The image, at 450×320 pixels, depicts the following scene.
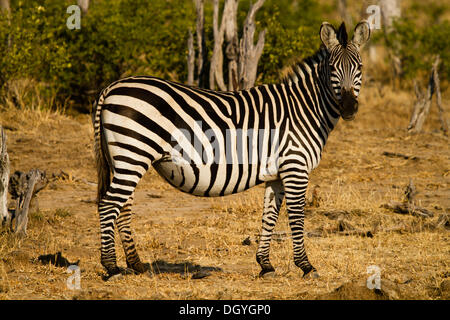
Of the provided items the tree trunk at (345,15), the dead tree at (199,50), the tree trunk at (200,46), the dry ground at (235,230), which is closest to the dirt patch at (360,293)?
the dry ground at (235,230)

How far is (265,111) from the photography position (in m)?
6.51

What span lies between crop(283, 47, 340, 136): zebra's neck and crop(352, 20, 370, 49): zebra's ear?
33cm

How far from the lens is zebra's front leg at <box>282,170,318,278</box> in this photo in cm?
634

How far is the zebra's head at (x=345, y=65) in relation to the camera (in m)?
6.29

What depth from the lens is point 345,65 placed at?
6375 mm

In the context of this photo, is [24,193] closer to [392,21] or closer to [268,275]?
[268,275]

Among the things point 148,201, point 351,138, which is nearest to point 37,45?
point 148,201

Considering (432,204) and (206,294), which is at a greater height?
(432,204)

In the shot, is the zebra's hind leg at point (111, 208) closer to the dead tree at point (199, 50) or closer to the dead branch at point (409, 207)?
the dead branch at point (409, 207)

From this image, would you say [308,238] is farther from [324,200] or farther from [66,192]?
[66,192]

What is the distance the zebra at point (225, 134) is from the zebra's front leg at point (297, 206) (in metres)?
0.01

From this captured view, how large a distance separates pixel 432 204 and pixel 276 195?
4.17 m

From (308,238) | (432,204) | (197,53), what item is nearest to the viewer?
(308,238)

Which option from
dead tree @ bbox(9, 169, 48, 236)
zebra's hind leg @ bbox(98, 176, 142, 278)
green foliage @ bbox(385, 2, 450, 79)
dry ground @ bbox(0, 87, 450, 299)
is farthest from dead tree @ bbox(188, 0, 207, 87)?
zebra's hind leg @ bbox(98, 176, 142, 278)
